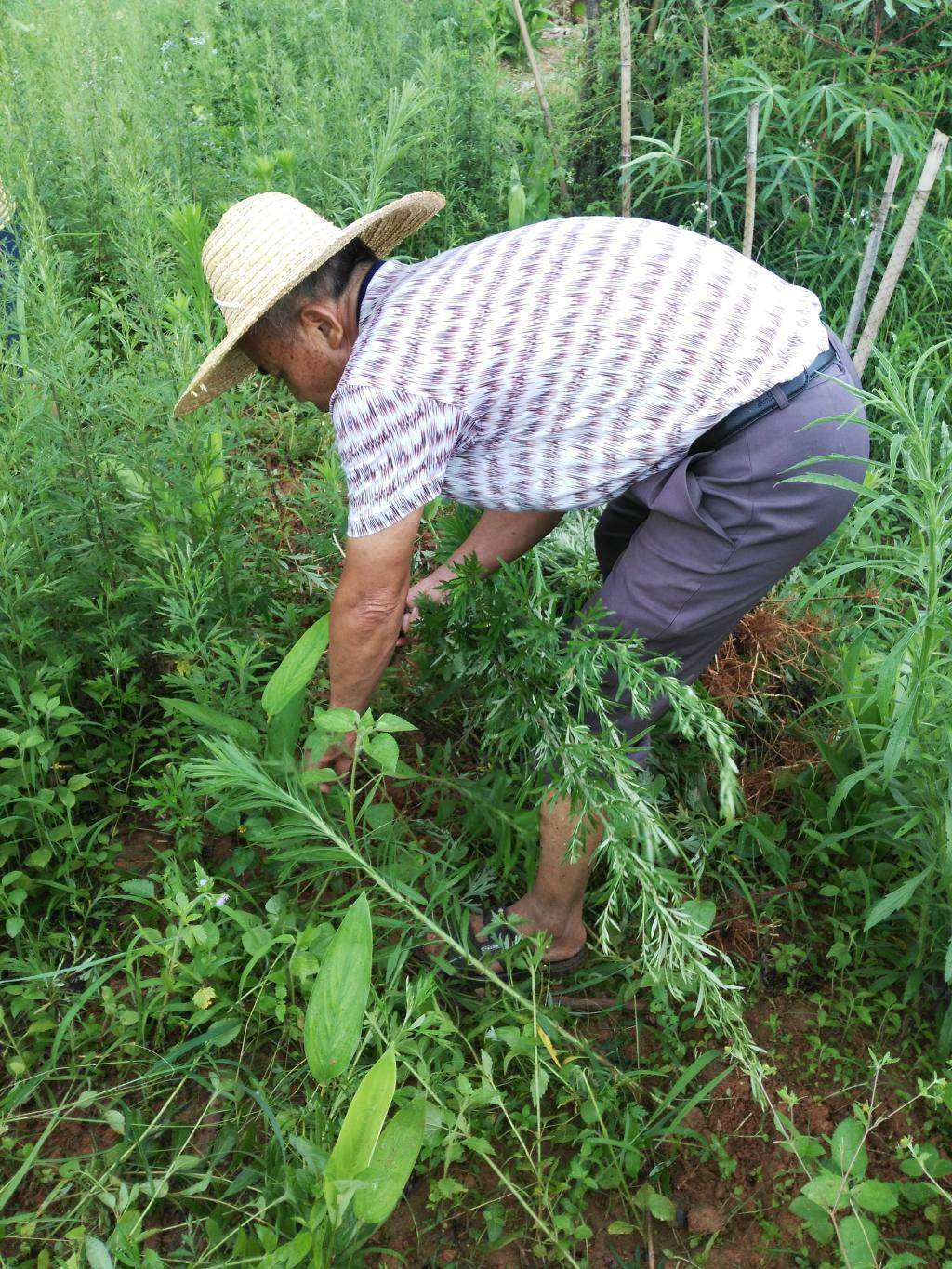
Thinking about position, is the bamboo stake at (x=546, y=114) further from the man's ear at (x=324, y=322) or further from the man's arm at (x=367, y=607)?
the man's arm at (x=367, y=607)

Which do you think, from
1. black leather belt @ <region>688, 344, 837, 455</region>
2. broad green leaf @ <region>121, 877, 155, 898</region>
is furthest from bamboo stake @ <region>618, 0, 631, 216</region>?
broad green leaf @ <region>121, 877, 155, 898</region>

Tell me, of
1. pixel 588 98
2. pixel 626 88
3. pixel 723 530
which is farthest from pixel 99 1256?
pixel 588 98

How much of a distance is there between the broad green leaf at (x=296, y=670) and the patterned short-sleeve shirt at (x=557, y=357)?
279 mm

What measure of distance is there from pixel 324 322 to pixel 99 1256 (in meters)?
1.72

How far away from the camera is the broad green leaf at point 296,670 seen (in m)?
2.08

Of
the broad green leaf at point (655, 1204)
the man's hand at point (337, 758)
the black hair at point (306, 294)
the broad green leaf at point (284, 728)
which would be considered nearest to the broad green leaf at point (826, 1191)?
the broad green leaf at point (655, 1204)

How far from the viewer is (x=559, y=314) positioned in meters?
1.99

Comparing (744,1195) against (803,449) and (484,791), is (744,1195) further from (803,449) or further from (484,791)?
(803,449)

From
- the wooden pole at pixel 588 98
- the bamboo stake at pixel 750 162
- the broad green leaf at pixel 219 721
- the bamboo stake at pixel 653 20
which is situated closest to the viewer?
the broad green leaf at pixel 219 721

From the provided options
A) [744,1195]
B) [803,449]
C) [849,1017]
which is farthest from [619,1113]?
[803,449]

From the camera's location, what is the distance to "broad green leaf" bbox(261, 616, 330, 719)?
2.08 metres

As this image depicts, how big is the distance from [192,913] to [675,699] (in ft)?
3.36

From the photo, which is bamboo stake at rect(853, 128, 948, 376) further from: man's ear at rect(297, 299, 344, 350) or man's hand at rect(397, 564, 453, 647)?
man's ear at rect(297, 299, 344, 350)

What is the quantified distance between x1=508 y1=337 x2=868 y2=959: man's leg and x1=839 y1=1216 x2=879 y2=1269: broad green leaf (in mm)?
789
